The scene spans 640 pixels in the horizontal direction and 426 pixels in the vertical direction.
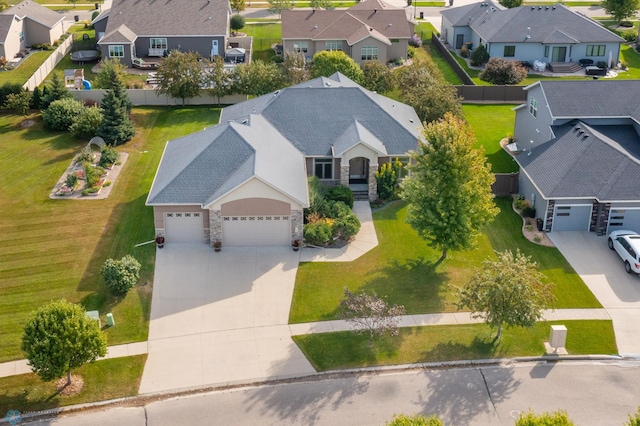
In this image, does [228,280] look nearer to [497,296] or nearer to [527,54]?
[497,296]

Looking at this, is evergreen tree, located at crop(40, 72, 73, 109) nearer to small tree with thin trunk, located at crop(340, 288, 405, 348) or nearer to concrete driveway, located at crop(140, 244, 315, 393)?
concrete driveway, located at crop(140, 244, 315, 393)

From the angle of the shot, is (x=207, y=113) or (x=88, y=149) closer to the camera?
(x=88, y=149)

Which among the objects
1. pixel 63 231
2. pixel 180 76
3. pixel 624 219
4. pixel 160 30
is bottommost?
pixel 63 231

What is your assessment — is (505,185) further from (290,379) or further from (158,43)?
(158,43)

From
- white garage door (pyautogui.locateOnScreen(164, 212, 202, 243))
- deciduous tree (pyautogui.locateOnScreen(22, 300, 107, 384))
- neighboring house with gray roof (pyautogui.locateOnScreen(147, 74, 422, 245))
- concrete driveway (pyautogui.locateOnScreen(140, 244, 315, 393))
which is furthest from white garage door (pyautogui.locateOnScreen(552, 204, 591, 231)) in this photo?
deciduous tree (pyautogui.locateOnScreen(22, 300, 107, 384))

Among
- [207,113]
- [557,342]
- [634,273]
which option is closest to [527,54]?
[207,113]

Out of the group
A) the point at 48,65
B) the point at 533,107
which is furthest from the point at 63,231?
the point at 48,65
